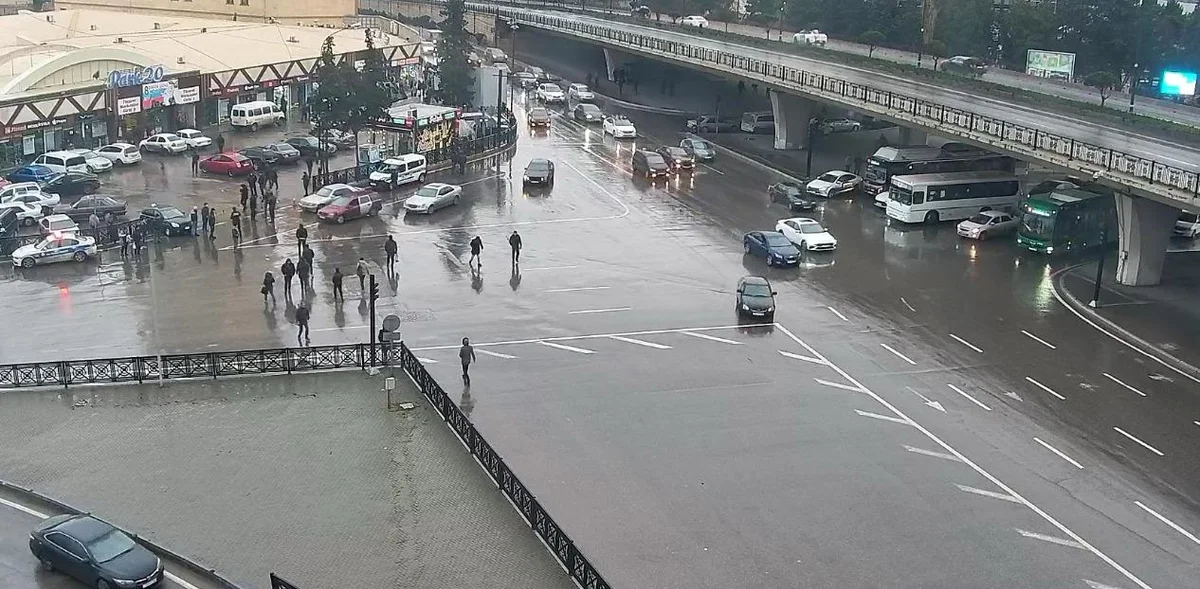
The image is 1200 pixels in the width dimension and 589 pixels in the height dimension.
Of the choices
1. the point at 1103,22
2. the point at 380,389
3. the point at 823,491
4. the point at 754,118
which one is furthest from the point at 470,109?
the point at 823,491

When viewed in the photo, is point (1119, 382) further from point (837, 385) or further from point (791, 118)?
point (791, 118)

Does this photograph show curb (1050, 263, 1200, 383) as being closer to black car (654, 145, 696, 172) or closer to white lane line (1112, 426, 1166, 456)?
white lane line (1112, 426, 1166, 456)

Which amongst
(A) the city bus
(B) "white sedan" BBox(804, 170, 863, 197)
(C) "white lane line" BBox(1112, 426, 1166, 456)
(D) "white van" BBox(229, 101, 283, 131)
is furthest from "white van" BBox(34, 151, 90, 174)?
(C) "white lane line" BBox(1112, 426, 1166, 456)

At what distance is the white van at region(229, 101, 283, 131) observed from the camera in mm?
65688

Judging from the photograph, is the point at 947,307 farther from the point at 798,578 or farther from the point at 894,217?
the point at 798,578

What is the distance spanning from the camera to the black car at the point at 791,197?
1921 inches

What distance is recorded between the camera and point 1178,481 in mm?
23969

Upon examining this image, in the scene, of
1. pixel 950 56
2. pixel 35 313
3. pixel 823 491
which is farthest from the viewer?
pixel 950 56

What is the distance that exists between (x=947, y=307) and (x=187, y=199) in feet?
100

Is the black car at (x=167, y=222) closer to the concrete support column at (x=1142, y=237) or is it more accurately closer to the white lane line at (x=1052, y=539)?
the white lane line at (x=1052, y=539)

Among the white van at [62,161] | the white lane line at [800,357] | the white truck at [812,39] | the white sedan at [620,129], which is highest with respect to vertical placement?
the white truck at [812,39]

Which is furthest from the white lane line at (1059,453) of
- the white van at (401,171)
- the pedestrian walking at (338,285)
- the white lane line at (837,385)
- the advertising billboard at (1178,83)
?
the advertising billboard at (1178,83)

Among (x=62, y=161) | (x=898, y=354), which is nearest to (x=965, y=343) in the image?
(x=898, y=354)

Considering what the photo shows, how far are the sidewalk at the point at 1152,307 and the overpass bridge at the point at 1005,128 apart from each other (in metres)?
1.01
